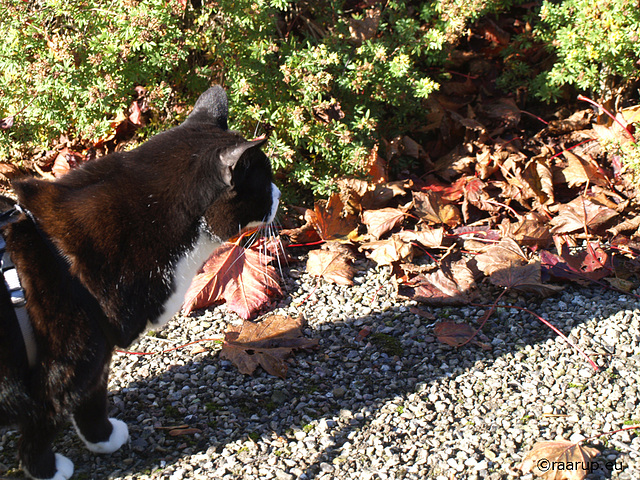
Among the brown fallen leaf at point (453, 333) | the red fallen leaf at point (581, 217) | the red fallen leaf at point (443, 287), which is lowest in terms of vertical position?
the brown fallen leaf at point (453, 333)

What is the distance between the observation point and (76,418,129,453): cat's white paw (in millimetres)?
2259

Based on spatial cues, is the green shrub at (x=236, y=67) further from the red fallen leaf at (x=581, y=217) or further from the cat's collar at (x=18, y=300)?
the cat's collar at (x=18, y=300)

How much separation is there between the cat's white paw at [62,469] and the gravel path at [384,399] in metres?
0.05

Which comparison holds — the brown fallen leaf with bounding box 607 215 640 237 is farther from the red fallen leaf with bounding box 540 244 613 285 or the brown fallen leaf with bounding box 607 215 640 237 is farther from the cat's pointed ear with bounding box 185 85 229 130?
the cat's pointed ear with bounding box 185 85 229 130

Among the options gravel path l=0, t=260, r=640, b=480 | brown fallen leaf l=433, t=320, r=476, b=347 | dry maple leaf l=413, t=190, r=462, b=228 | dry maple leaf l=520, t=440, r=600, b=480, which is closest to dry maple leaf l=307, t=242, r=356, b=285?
gravel path l=0, t=260, r=640, b=480

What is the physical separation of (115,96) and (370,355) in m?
2.10

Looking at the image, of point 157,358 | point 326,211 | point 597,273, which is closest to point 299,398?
point 157,358

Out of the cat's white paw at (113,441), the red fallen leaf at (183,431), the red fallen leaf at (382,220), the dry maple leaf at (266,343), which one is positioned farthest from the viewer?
the red fallen leaf at (382,220)

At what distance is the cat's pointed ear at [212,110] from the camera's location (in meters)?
Answer: 2.53

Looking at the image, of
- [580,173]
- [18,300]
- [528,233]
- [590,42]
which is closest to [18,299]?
[18,300]

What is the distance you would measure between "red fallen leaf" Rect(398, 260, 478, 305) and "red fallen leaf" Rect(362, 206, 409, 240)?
0.39 meters

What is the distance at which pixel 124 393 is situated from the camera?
8.62 feet

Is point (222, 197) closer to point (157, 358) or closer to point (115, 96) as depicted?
point (157, 358)

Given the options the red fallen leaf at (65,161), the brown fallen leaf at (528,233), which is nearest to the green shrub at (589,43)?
the brown fallen leaf at (528,233)
